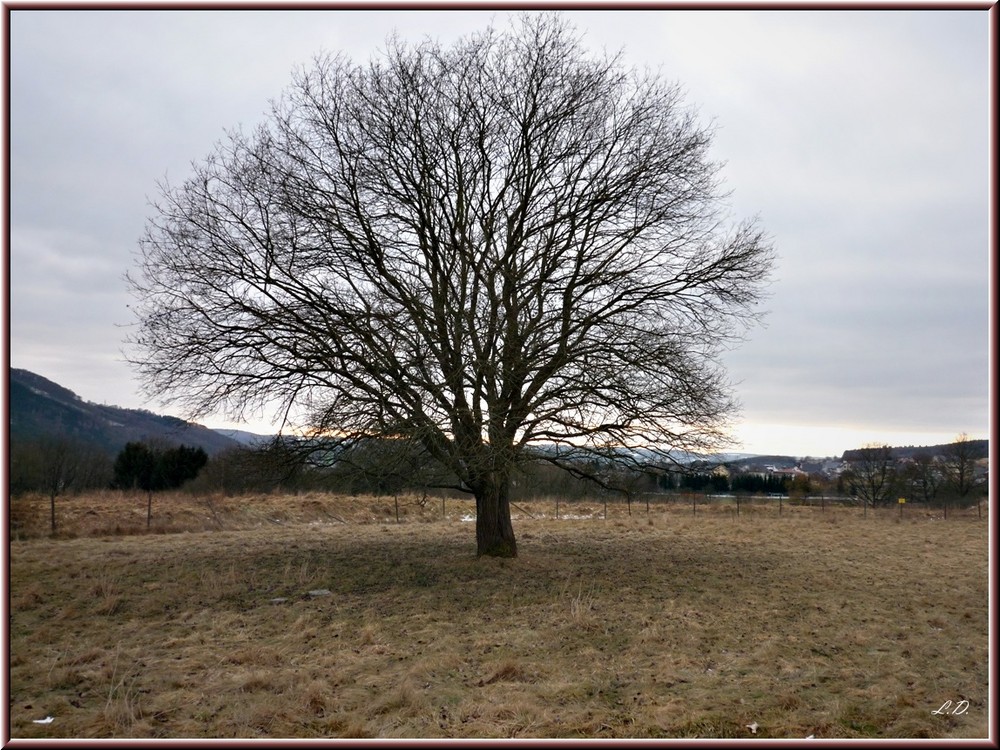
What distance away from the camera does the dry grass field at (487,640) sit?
578cm

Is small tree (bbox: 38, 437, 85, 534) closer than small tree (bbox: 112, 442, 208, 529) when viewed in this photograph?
Yes

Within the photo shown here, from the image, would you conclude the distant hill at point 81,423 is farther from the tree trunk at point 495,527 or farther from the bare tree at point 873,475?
the bare tree at point 873,475

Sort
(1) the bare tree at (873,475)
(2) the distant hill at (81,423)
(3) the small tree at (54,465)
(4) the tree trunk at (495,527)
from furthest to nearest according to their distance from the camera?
(1) the bare tree at (873,475), (2) the distant hill at (81,423), (3) the small tree at (54,465), (4) the tree trunk at (495,527)

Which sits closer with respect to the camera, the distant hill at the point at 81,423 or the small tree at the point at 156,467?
the distant hill at the point at 81,423

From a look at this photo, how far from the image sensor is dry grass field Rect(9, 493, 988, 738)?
5781 mm

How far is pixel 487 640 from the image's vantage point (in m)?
8.20

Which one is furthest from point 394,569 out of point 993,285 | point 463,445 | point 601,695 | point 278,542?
point 993,285

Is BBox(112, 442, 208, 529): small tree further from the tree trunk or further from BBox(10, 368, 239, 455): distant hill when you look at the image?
the tree trunk

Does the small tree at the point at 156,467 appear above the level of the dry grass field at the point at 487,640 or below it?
above

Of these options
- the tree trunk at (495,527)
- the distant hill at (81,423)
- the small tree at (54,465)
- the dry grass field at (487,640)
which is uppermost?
the distant hill at (81,423)

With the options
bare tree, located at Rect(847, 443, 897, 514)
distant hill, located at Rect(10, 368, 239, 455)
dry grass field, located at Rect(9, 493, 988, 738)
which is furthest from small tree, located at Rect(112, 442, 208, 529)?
bare tree, located at Rect(847, 443, 897, 514)

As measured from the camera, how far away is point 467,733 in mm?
5477

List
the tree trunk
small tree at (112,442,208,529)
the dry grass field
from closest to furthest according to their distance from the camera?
the dry grass field
the tree trunk
small tree at (112,442,208,529)

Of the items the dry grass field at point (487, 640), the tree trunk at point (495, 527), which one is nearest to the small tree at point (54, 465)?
the dry grass field at point (487, 640)
